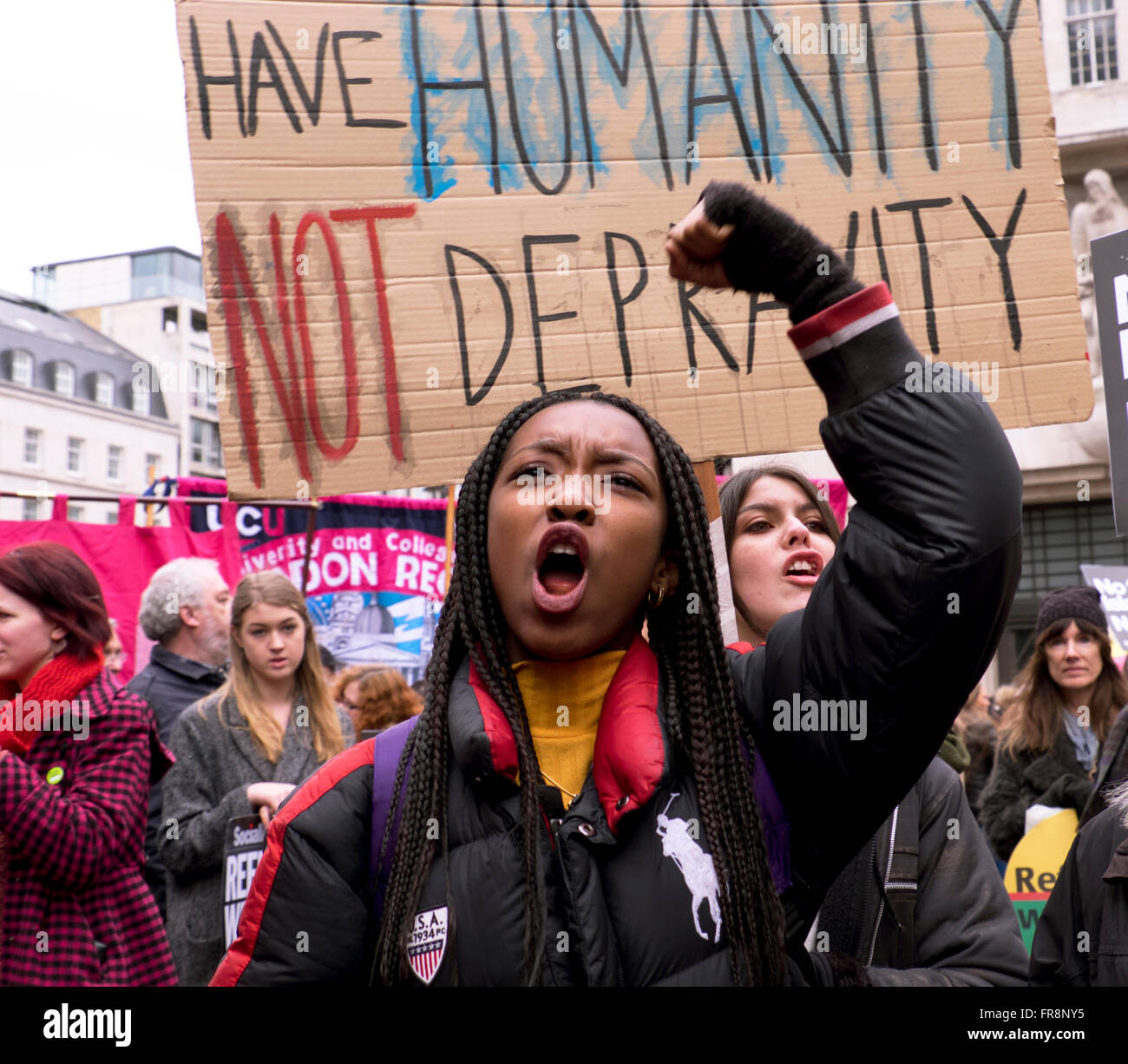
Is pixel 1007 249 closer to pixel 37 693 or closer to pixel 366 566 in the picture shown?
pixel 37 693

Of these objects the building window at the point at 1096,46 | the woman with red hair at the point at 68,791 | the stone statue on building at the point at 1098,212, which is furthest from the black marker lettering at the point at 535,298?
the building window at the point at 1096,46

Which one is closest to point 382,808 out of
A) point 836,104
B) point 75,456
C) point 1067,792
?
point 836,104

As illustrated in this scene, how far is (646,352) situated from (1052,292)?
111 cm

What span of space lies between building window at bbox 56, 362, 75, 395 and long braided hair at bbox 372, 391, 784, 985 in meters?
67.4

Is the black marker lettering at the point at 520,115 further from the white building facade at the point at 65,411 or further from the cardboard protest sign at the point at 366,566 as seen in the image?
the white building facade at the point at 65,411

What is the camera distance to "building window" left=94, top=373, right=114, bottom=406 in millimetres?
65812

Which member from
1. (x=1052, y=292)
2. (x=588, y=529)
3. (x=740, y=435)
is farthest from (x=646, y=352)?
(x=588, y=529)

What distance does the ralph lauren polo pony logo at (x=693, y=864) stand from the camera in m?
1.48

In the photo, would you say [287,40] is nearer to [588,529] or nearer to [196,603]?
[196,603]

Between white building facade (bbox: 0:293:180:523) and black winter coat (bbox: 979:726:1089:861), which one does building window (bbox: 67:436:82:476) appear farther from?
black winter coat (bbox: 979:726:1089:861)

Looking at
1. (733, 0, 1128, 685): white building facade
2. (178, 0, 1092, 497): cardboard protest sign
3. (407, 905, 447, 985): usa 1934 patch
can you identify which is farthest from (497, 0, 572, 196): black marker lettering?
(733, 0, 1128, 685): white building facade

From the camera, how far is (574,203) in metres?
3.58

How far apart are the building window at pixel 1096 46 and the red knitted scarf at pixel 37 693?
16.3 m

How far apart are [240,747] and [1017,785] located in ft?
9.85
